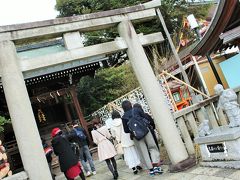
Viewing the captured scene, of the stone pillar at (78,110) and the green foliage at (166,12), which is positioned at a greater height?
the green foliage at (166,12)

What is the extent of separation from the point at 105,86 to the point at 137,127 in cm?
1435

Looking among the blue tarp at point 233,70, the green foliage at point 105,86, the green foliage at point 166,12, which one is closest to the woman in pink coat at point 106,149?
the blue tarp at point 233,70

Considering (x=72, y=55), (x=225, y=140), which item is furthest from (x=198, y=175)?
(x=72, y=55)

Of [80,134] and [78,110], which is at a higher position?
[78,110]

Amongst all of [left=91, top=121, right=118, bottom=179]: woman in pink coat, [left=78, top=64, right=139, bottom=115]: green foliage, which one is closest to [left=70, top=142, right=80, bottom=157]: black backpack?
[left=91, top=121, right=118, bottom=179]: woman in pink coat

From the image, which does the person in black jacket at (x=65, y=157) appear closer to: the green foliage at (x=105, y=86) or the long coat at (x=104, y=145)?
the long coat at (x=104, y=145)

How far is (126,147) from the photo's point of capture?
26.6 ft

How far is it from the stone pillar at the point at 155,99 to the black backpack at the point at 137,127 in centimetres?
31

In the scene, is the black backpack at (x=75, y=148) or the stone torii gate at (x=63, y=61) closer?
the stone torii gate at (x=63, y=61)

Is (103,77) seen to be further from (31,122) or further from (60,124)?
(31,122)

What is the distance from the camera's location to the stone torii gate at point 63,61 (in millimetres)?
5891

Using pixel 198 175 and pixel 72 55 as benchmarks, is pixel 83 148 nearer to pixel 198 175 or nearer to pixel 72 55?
pixel 72 55

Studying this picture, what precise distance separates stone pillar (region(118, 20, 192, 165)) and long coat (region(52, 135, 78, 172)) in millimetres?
2263

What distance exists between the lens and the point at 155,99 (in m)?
7.04
